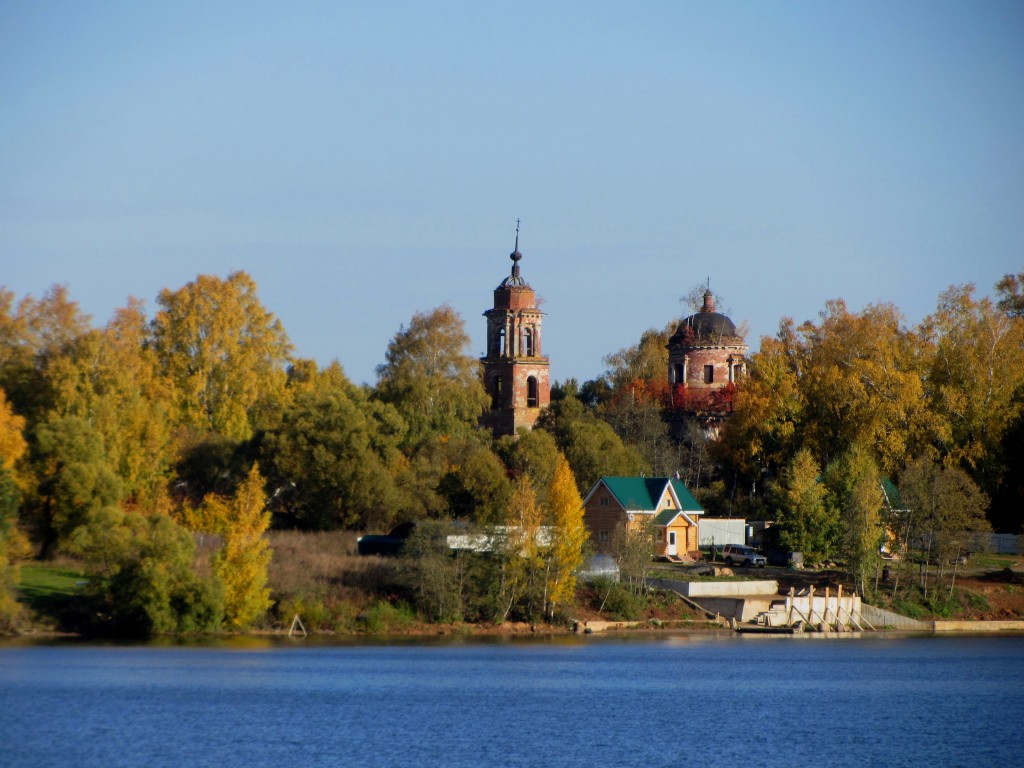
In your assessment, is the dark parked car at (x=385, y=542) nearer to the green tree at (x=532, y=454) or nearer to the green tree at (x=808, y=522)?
the green tree at (x=532, y=454)

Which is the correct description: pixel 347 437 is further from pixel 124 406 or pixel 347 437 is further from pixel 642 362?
pixel 642 362

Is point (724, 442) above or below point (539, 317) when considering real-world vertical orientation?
below

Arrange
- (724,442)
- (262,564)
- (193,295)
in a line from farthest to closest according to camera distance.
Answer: (724,442), (193,295), (262,564)

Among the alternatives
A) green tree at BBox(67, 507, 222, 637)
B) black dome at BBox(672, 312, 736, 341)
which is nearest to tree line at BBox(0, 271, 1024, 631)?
green tree at BBox(67, 507, 222, 637)

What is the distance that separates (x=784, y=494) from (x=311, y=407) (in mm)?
22577

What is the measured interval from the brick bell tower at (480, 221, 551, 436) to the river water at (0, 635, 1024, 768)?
34859mm

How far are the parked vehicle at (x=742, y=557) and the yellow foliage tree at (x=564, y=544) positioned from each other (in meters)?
13.1

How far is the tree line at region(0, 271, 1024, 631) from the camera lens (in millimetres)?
56156

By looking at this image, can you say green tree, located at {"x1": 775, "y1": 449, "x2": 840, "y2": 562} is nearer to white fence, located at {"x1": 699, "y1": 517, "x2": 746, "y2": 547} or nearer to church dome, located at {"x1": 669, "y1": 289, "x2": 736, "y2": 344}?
white fence, located at {"x1": 699, "y1": 517, "x2": 746, "y2": 547}

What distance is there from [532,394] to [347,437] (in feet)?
84.3

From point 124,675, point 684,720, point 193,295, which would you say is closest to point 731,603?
point 684,720

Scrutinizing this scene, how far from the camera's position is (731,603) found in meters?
65.3

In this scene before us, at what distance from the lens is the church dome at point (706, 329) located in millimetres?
103750

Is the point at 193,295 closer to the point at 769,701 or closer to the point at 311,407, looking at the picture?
the point at 311,407
